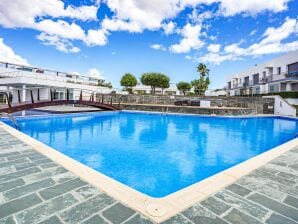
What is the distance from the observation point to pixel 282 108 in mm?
20891

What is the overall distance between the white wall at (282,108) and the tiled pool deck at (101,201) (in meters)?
20.9

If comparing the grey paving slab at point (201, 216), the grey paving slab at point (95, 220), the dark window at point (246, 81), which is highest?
the dark window at point (246, 81)

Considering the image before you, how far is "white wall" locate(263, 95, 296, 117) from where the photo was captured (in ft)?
65.6

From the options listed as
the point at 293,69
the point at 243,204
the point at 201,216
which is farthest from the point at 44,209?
the point at 293,69

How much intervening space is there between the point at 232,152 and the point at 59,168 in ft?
20.4

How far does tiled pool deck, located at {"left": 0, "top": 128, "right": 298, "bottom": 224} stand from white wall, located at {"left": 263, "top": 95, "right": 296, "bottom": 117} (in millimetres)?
20888

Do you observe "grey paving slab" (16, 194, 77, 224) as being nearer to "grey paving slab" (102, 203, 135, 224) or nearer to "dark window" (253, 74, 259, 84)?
"grey paving slab" (102, 203, 135, 224)

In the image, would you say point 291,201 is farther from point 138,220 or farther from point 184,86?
point 184,86

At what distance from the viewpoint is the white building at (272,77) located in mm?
26094

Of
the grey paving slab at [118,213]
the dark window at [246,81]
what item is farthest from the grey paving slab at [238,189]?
the dark window at [246,81]

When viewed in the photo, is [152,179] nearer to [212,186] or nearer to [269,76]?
[212,186]

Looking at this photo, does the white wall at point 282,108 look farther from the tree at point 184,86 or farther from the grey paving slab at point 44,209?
the tree at point 184,86

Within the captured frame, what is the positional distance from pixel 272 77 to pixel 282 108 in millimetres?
11295

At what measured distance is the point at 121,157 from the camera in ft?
20.8
